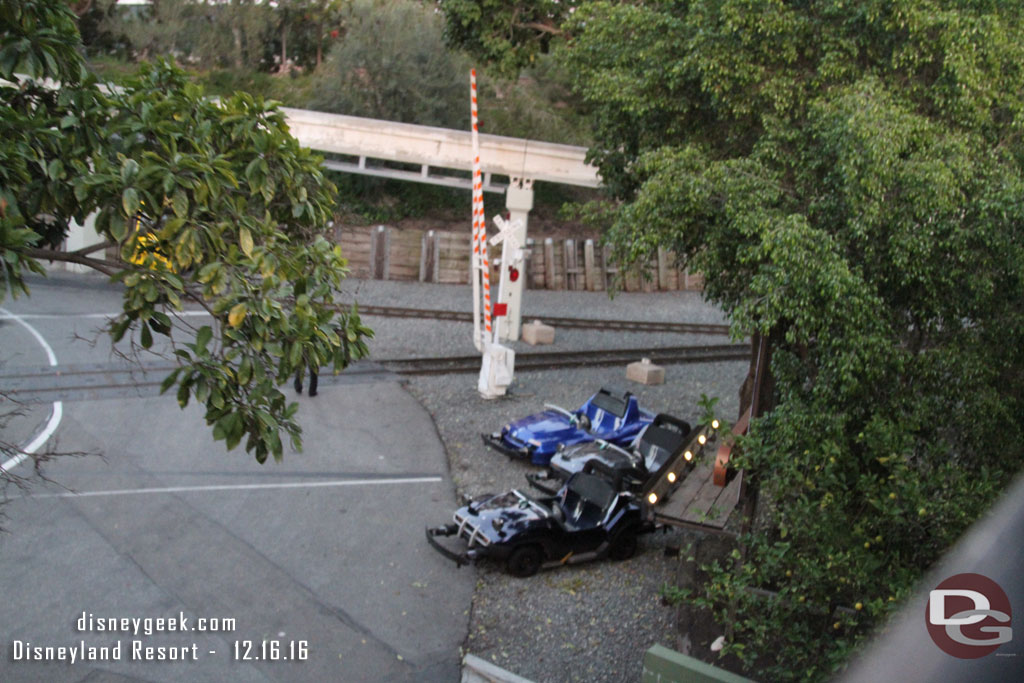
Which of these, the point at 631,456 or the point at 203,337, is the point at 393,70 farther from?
the point at 203,337

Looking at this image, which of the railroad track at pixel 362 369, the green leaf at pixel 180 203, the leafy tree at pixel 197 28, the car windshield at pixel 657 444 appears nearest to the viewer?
the green leaf at pixel 180 203

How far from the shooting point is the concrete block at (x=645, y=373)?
693 inches

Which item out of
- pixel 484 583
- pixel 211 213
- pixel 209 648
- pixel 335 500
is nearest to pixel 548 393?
pixel 335 500

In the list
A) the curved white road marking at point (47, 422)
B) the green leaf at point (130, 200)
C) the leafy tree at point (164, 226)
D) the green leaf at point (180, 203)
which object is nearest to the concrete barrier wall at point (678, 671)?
the leafy tree at point (164, 226)

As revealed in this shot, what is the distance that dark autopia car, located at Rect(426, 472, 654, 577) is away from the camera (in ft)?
31.2

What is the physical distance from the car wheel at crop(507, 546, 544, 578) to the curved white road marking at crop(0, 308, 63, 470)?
207 inches

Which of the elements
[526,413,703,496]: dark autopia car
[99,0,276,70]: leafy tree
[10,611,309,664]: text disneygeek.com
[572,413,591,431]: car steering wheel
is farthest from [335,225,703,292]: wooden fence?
[10,611,309,664]: text disneygeek.com

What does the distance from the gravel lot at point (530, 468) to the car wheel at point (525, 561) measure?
125mm

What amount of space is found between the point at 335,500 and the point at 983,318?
796 cm

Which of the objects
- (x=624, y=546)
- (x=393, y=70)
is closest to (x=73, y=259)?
(x=624, y=546)

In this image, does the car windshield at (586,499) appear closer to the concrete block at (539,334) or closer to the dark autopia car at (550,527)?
the dark autopia car at (550,527)

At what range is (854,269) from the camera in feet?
24.4

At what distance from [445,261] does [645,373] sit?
36.6 ft

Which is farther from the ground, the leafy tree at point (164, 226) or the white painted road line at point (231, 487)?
the leafy tree at point (164, 226)
